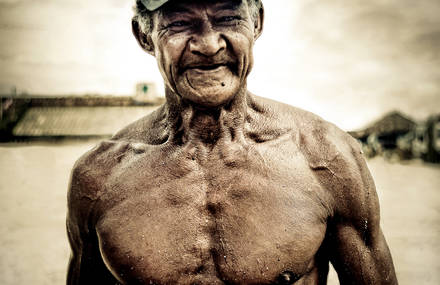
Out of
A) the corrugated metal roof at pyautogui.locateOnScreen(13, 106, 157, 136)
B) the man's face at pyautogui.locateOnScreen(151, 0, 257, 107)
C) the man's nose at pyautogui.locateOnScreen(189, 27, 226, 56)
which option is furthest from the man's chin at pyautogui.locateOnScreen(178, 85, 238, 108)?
the corrugated metal roof at pyautogui.locateOnScreen(13, 106, 157, 136)

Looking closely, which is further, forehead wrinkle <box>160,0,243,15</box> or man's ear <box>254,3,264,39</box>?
man's ear <box>254,3,264,39</box>

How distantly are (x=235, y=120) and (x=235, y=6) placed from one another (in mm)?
554

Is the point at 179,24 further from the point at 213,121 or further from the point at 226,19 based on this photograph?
the point at 213,121

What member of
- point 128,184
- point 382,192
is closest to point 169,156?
point 128,184

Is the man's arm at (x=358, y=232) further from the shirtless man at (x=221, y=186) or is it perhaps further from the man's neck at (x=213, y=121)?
the man's neck at (x=213, y=121)

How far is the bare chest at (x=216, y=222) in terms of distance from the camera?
5.18ft

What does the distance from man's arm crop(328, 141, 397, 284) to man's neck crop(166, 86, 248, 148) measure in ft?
1.96

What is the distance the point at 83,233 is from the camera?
1.90m

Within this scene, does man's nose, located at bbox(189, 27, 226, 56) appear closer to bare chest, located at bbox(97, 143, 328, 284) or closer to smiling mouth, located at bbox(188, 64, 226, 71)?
smiling mouth, located at bbox(188, 64, 226, 71)

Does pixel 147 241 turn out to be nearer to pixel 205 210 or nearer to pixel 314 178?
pixel 205 210

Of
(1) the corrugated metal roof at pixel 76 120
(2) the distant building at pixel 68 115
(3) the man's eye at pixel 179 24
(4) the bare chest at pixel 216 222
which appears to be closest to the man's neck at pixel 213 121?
(4) the bare chest at pixel 216 222

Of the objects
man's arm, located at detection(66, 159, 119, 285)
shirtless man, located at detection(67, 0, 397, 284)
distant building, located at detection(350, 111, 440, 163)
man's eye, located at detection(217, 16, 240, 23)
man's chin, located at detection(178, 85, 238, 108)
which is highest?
man's eye, located at detection(217, 16, 240, 23)

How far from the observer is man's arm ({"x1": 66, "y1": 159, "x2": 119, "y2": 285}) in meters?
1.86

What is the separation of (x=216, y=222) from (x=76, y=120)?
2309 centimetres
